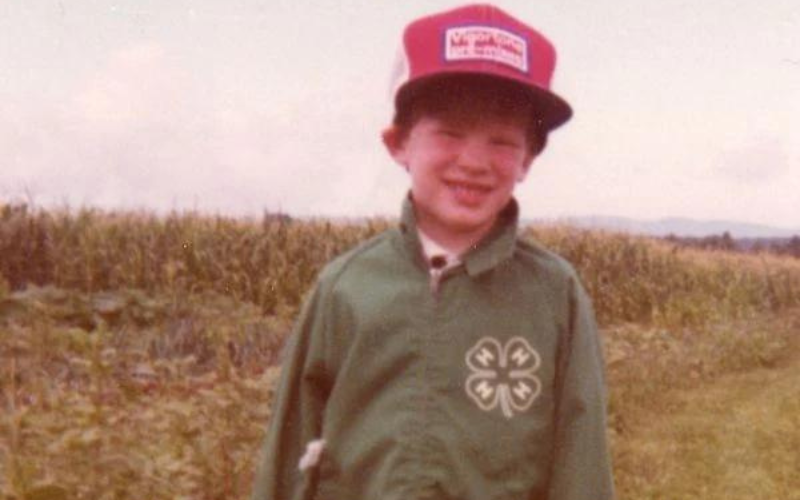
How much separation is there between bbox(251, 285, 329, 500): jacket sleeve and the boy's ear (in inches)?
14.1

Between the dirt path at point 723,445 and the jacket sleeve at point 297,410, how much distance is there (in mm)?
4047

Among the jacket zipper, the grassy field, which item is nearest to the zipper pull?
the jacket zipper

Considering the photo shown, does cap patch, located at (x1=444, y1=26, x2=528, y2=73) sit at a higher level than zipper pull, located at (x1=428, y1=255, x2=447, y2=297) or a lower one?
higher

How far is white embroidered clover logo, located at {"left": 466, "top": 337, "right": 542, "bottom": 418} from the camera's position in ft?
8.88

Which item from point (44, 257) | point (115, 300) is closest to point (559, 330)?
point (115, 300)

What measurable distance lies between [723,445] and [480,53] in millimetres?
6052

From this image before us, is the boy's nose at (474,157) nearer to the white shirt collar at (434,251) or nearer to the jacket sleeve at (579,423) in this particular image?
the white shirt collar at (434,251)

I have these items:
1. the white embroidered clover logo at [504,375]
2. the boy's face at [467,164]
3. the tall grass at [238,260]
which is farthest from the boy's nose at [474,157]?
the tall grass at [238,260]

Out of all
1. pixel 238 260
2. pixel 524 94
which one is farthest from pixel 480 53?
pixel 238 260

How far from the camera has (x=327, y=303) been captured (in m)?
2.88

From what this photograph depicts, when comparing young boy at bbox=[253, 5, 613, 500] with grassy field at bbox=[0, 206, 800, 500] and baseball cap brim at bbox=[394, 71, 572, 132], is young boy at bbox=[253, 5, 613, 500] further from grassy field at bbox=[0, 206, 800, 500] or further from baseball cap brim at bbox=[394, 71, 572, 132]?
grassy field at bbox=[0, 206, 800, 500]

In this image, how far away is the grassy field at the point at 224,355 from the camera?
4719 mm

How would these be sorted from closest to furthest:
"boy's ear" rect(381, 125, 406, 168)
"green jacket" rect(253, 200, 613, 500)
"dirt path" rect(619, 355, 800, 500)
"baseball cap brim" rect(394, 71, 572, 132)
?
"green jacket" rect(253, 200, 613, 500), "baseball cap brim" rect(394, 71, 572, 132), "boy's ear" rect(381, 125, 406, 168), "dirt path" rect(619, 355, 800, 500)

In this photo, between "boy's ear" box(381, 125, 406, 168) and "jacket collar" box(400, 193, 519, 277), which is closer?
"jacket collar" box(400, 193, 519, 277)
